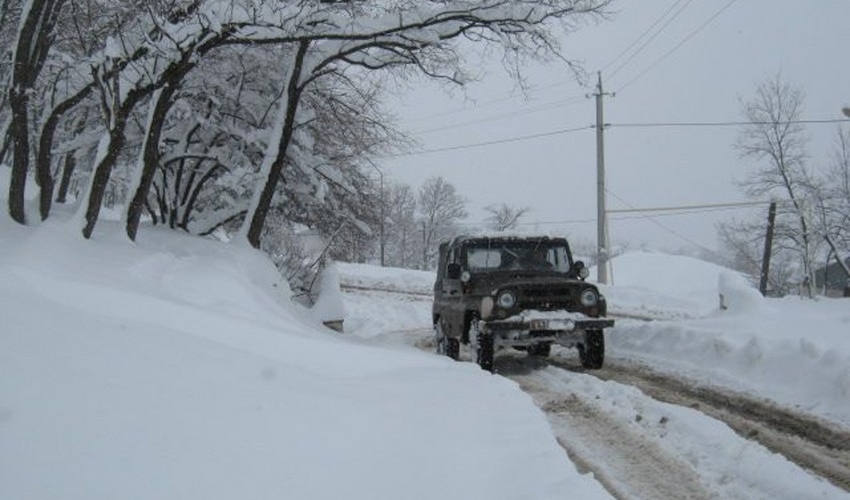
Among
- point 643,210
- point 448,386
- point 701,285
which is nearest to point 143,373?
point 448,386

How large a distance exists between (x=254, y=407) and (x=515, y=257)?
23.6 ft

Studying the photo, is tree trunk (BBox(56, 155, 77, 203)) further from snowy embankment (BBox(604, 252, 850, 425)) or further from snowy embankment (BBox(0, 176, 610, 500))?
snowy embankment (BBox(604, 252, 850, 425))

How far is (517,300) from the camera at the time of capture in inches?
369

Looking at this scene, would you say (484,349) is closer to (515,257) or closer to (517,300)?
(517,300)

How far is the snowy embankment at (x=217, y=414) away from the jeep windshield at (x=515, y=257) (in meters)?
3.90

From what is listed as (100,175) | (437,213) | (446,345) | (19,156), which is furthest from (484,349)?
(437,213)

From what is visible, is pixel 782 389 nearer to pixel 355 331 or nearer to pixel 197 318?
pixel 197 318

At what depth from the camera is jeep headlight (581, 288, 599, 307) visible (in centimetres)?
957

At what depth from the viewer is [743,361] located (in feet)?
29.6

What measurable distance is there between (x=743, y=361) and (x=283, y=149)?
9216 millimetres

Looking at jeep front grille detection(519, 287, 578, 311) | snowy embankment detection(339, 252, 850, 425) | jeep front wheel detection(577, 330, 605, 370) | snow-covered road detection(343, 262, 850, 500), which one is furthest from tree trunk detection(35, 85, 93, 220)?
snowy embankment detection(339, 252, 850, 425)

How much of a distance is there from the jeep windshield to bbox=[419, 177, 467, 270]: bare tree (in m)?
64.9

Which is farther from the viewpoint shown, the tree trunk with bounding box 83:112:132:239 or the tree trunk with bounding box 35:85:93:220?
the tree trunk with bounding box 35:85:93:220

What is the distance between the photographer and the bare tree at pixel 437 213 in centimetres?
7788
